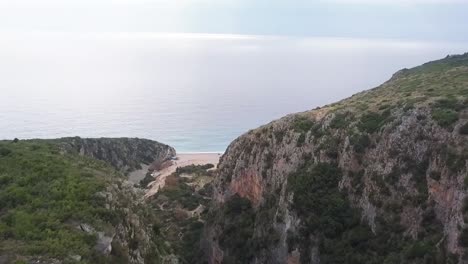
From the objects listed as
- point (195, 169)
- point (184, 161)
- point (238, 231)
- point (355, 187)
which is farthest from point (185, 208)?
point (184, 161)

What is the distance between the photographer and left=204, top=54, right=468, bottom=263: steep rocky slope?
30.4 meters

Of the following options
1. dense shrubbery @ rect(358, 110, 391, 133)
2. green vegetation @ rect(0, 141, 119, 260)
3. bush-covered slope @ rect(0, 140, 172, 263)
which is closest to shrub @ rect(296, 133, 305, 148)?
dense shrubbery @ rect(358, 110, 391, 133)

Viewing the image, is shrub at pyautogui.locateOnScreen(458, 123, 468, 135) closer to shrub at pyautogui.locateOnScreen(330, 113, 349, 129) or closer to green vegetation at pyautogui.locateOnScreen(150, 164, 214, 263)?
shrub at pyautogui.locateOnScreen(330, 113, 349, 129)

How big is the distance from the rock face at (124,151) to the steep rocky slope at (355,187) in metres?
46.8

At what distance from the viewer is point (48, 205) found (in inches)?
810

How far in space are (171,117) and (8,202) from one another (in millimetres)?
131775

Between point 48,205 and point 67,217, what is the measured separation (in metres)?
1.54

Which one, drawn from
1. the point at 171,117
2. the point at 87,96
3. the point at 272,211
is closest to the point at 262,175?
the point at 272,211

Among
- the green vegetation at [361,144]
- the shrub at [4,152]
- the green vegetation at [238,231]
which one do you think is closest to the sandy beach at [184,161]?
the green vegetation at [238,231]

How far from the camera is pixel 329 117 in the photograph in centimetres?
4378

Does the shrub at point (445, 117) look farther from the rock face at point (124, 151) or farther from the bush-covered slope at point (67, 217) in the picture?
the rock face at point (124, 151)

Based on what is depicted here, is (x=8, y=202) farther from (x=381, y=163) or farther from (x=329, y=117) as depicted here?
(x=329, y=117)

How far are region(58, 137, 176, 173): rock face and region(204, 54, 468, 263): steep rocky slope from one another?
154 ft

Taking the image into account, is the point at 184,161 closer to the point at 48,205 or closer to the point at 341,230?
the point at 341,230
